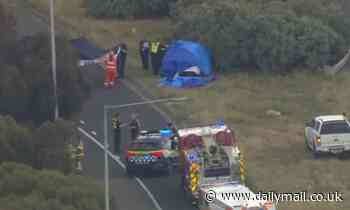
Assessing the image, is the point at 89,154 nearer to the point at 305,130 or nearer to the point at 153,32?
the point at 305,130

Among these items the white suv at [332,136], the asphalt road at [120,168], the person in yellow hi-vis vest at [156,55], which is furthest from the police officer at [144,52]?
the white suv at [332,136]

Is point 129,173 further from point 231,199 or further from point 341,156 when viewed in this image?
point 341,156

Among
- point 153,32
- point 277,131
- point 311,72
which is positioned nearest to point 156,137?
point 277,131

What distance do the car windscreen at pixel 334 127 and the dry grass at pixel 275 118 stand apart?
94cm

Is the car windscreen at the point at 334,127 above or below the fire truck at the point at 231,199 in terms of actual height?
above

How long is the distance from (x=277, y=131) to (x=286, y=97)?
522 centimetres

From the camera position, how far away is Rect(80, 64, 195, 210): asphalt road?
1560 inches

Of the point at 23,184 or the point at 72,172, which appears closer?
the point at 23,184

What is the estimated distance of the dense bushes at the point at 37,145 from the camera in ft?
124

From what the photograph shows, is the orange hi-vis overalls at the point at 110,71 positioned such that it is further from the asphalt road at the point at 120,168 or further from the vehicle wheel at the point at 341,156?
the vehicle wheel at the point at 341,156

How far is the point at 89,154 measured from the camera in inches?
1772

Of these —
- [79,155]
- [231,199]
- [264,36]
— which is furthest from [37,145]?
[264,36]

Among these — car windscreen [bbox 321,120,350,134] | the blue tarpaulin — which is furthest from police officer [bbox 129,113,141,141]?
the blue tarpaulin

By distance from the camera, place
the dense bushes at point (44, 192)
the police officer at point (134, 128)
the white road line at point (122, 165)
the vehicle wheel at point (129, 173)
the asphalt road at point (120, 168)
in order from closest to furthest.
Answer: the dense bushes at point (44, 192) → the white road line at point (122, 165) → the asphalt road at point (120, 168) → the vehicle wheel at point (129, 173) → the police officer at point (134, 128)
